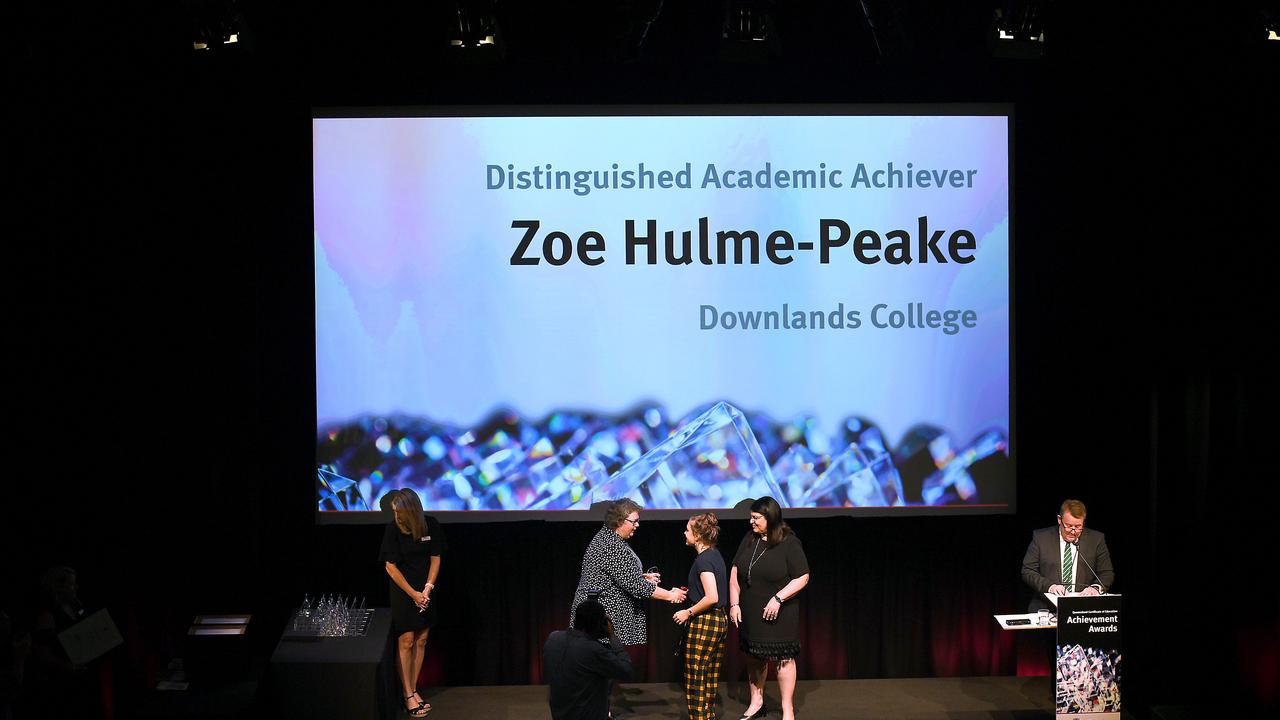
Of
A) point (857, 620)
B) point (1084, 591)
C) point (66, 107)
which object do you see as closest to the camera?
point (1084, 591)

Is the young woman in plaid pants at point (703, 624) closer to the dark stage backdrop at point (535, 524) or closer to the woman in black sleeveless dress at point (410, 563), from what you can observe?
the dark stage backdrop at point (535, 524)

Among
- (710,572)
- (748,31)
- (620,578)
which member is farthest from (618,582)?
(748,31)

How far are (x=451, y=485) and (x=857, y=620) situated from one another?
8.71 ft

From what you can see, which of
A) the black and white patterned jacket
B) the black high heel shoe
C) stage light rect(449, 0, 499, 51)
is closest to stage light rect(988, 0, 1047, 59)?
stage light rect(449, 0, 499, 51)

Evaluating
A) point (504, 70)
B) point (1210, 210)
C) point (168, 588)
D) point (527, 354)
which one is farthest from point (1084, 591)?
point (168, 588)

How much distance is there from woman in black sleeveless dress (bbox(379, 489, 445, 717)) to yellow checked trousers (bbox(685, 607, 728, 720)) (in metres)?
1.49

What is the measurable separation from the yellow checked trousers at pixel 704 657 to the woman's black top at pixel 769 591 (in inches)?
6.6

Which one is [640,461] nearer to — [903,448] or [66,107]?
[903,448]

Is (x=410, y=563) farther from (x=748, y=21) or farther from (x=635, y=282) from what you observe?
(x=748, y=21)

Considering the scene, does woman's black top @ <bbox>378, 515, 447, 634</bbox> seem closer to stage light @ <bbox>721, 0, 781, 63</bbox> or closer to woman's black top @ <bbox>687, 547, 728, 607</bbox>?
woman's black top @ <bbox>687, 547, 728, 607</bbox>

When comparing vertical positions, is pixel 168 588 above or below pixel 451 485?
below

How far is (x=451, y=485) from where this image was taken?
24.5ft

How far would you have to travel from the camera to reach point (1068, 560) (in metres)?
6.64

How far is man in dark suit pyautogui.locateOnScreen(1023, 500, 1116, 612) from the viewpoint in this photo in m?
6.59
